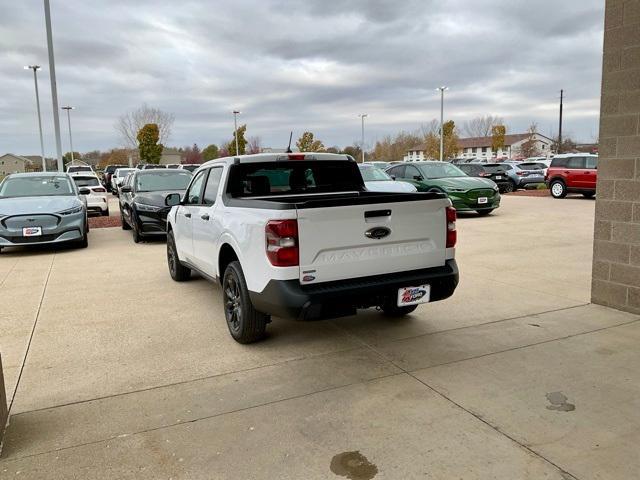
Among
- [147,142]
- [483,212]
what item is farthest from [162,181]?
[147,142]

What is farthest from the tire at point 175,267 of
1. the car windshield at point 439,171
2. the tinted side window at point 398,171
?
the tinted side window at point 398,171

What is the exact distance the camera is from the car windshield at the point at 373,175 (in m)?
15.0

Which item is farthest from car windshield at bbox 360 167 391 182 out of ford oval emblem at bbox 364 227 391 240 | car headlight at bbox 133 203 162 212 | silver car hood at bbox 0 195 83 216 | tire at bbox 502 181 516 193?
tire at bbox 502 181 516 193

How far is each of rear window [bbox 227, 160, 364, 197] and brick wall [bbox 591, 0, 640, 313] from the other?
8.69ft

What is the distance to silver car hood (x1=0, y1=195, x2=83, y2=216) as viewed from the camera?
9938 millimetres

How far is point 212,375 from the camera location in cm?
419

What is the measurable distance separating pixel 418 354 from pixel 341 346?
0.71 m

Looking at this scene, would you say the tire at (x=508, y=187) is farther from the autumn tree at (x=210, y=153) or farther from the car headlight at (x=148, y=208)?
the autumn tree at (x=210, y=153)

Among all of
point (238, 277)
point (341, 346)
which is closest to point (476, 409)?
point (341, 346)

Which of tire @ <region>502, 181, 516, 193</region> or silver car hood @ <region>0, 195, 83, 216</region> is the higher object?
silver car hood @ <region>0, 195, 83, 216</region>

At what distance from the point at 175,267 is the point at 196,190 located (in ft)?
5.25

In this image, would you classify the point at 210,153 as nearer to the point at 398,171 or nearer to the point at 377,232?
the point at 398,171

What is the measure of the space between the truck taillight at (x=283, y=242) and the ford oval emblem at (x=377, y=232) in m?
0.62

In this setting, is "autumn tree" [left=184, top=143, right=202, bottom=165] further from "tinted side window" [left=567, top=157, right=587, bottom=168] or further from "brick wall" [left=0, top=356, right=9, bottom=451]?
"brick wall" [left=0, top=356, right=9, bottom=451]
